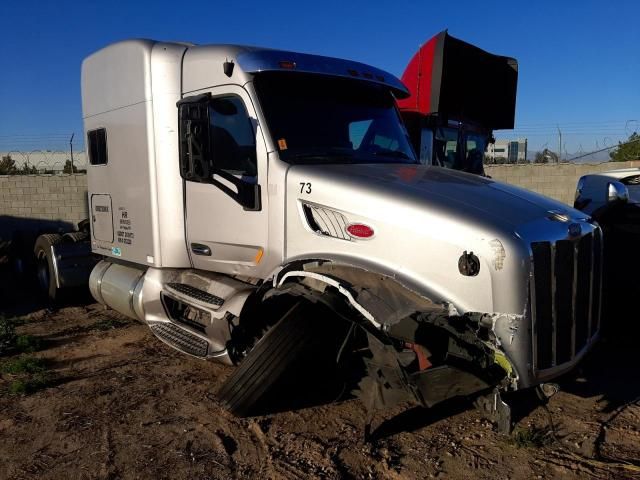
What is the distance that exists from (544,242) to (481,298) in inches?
23.3

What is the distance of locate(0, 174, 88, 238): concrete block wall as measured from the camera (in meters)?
14.3

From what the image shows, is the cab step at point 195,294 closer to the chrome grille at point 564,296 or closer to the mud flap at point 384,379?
the mud flap at point 384,379

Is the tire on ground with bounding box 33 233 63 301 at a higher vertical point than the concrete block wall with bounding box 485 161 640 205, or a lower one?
lower

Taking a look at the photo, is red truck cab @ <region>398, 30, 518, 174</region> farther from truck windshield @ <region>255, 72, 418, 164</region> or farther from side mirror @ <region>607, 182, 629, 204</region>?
truck windshield @ <region>255, 72, 418, 164</region>

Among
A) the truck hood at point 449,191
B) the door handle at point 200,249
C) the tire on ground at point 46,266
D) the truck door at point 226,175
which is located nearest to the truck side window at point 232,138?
the truck door at point 226,175

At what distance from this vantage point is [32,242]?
9.95 meters

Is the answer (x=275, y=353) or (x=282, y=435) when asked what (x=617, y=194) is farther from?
(x=282, y=435)

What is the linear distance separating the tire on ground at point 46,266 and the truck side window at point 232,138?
14.6ft

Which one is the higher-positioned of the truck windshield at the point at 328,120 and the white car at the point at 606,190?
the truck windshield at the point at 328,120

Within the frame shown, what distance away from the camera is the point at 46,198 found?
14375mm

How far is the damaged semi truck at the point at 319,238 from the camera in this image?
3445 mm

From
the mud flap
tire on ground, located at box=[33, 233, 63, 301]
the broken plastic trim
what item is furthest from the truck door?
tire on ground, located at box=[33, 233, 63, 301]

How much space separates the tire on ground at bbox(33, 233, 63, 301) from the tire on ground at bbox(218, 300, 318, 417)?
4986mm

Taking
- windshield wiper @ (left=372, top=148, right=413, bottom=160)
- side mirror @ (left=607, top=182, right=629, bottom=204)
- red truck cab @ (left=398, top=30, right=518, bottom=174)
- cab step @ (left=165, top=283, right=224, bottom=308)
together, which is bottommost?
cab step @ (left=165, top=283, right=224, bottom=308)
